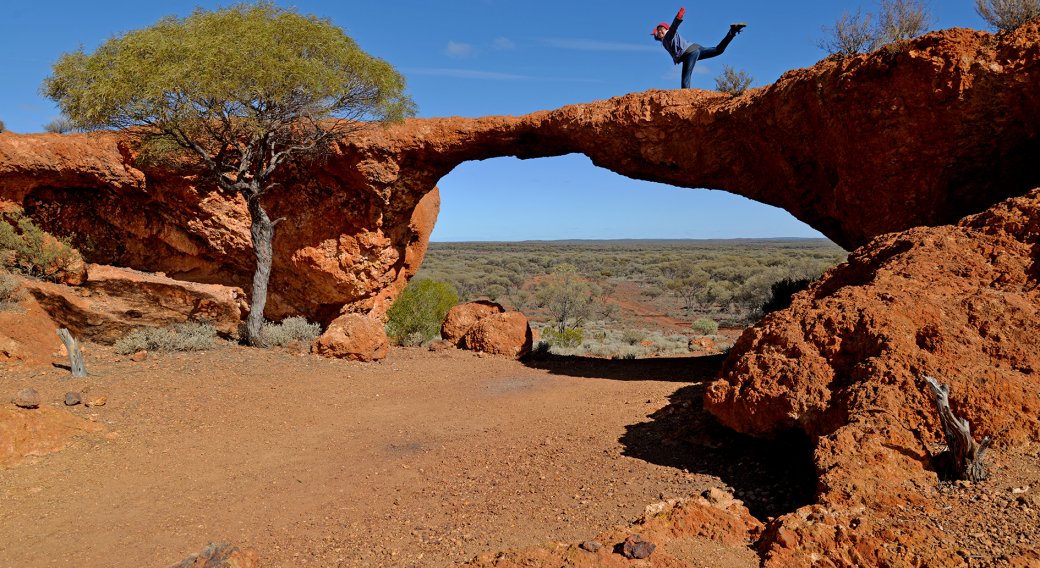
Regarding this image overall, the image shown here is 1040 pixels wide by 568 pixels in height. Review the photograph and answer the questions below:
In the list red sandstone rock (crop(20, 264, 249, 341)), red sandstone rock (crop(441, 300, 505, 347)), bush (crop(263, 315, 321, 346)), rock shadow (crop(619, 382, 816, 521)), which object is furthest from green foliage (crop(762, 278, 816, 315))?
red sandstone rock (crop(20, 264, 249, 341))

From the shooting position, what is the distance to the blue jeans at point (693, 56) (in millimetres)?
9828

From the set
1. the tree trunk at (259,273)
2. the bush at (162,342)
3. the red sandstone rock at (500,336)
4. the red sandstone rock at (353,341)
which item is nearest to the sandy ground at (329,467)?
the bush at (162,342)

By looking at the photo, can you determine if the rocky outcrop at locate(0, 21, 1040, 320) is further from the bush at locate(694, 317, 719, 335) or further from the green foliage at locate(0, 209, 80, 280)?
the bush at locate(694, 317, 719, 335)

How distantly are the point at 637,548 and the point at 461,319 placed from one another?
9890mm

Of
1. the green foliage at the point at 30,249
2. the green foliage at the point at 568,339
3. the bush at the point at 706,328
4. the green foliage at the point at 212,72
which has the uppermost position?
the green foliage at the point at 212,72

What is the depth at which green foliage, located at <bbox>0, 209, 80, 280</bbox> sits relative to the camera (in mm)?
10586

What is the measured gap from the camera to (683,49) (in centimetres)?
1012

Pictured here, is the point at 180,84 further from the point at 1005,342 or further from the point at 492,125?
the point at 1005,342

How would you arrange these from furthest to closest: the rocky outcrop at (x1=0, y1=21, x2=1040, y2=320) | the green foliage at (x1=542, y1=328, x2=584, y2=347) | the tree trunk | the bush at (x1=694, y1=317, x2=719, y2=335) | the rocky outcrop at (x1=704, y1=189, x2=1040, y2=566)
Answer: the bush at (x1=694, y1=317, x2=719, y2=335), the green foliage at (x1=542, y1=328, x2=584, y2=347), the tree trunk, the rocky outcrop at (x1=0, y1=21, x2=1040, y2=320), the rocky outcrop at (x1=704, y1=189, x2=1040, y2=566)

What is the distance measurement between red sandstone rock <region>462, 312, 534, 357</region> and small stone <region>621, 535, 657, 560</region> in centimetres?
861

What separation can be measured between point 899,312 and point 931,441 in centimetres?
122

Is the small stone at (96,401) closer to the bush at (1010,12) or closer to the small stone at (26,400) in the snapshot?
the small stone at (26,400)

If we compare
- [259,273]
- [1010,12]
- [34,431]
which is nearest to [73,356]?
[34,431]

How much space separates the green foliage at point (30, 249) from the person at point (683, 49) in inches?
494
